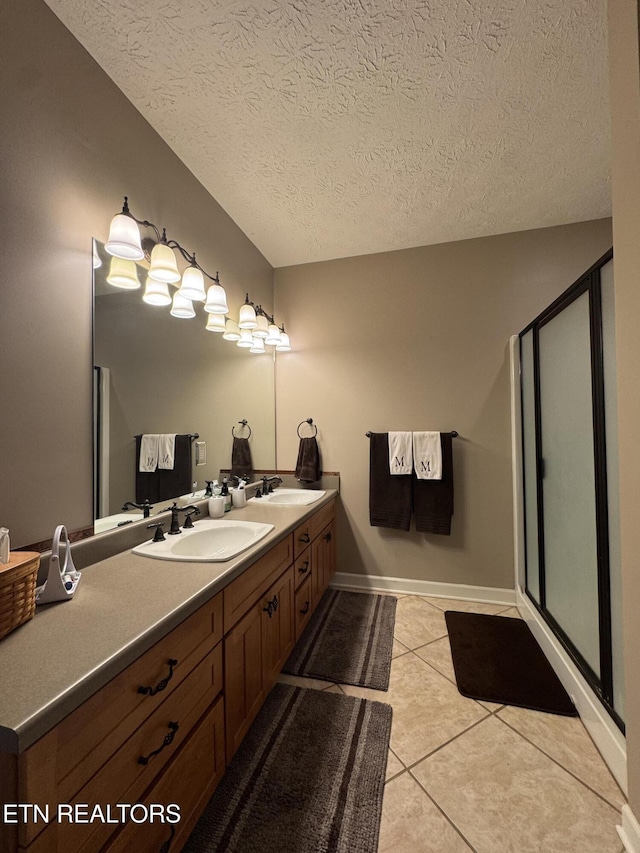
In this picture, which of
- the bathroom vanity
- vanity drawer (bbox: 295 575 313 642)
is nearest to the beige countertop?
the bathroom vanity

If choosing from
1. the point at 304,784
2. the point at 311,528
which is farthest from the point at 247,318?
the point at 304,784

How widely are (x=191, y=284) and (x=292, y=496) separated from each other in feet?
4.97

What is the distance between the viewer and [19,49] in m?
1.04

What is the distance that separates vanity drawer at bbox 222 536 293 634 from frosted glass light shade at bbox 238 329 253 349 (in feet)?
4.60

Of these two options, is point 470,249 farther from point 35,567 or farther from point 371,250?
point 35,567

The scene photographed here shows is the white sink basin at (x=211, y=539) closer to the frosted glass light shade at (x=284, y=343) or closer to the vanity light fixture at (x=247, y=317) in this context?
the vanity light fixture at (x=247, y=317)

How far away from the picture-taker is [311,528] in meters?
2.05

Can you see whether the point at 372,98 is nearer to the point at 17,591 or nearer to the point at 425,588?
the point at 17,591

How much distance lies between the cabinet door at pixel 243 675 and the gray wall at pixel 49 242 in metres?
0.69

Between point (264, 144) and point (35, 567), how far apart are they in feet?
6.38

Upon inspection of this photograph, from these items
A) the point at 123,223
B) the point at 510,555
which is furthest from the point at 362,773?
the point at 123,223

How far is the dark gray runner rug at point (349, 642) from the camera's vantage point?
5.77ft

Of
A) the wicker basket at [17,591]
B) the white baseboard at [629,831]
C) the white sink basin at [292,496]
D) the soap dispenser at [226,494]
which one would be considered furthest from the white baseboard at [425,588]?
the wicker basket at [17,591]

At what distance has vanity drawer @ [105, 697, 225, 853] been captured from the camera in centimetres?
77
